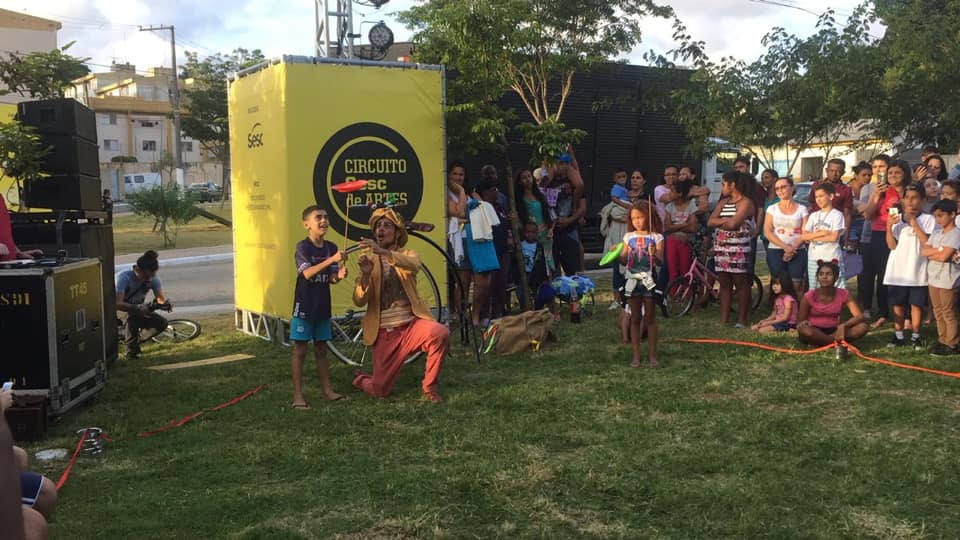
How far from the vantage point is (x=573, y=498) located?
4.01 m

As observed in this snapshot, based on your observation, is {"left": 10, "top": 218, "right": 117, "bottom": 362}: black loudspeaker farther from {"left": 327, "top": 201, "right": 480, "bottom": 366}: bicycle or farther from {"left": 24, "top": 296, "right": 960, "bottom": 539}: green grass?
{"left": 327, "top": 201, "right": 480, "bottom": 366}: bicycle

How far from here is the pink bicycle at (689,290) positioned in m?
9.38

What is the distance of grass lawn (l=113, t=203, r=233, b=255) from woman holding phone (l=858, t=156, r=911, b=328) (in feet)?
50.1

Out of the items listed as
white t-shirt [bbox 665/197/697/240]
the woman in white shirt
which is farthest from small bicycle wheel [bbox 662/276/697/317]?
the woman in white shirt

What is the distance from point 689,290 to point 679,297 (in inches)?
7.1

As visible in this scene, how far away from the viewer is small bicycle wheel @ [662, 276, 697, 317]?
9398 millimetres

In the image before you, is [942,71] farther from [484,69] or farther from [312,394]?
[312,394]

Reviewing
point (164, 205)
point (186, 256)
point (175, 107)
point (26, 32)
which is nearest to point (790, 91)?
point (186, 256)

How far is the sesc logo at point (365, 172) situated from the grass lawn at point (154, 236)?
38.9 feet

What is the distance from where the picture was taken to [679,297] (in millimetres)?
9539

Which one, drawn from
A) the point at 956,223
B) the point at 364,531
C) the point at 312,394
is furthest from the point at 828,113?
the point at 364,531

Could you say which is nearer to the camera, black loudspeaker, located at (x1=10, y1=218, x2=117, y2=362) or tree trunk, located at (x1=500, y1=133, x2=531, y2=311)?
black loudspeaker, located at (x1=10, y1=218, x2=117, y2=362)

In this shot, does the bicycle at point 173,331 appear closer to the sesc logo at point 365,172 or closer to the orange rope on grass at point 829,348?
the sesc logo at point 365,172

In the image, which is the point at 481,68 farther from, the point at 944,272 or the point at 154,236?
the point at 154,236
